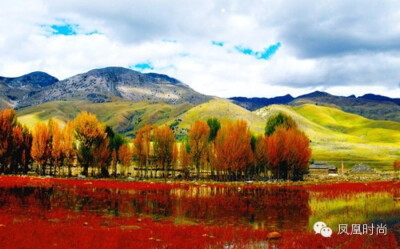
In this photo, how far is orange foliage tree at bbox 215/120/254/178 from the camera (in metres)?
90.4

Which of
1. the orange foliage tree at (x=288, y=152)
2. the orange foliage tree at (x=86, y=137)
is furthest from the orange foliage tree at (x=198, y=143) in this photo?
the orange foliage tree at (x=86, y=137)

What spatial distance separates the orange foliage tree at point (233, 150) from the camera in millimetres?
90381

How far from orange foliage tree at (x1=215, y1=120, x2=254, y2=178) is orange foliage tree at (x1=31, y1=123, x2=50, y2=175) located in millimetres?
45214

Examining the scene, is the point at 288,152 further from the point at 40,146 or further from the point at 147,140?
the point at 40,146

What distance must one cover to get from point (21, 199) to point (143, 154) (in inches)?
2599

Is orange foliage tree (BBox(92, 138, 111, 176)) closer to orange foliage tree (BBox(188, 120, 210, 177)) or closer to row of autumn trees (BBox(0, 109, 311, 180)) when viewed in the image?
row of autumn trees (BBox(0, 109, 311, 180))

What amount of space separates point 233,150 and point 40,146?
1980 inches

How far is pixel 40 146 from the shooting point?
3526 inches

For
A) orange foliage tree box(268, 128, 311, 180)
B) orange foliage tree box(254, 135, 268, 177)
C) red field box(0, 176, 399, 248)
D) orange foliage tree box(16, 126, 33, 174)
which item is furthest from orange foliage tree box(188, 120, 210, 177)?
red field box(0, 176, 399, 248)

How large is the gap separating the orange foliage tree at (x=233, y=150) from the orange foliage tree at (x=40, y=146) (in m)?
45.2

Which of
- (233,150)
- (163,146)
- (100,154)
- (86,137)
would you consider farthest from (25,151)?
(233,150)

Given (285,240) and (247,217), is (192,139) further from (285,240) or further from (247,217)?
(285,240)

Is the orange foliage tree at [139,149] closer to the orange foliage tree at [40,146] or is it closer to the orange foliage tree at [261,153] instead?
the orange foliage tree at [40,146]

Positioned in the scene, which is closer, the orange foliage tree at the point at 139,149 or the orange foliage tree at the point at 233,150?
the orange foliage tree at the point at 233,150
